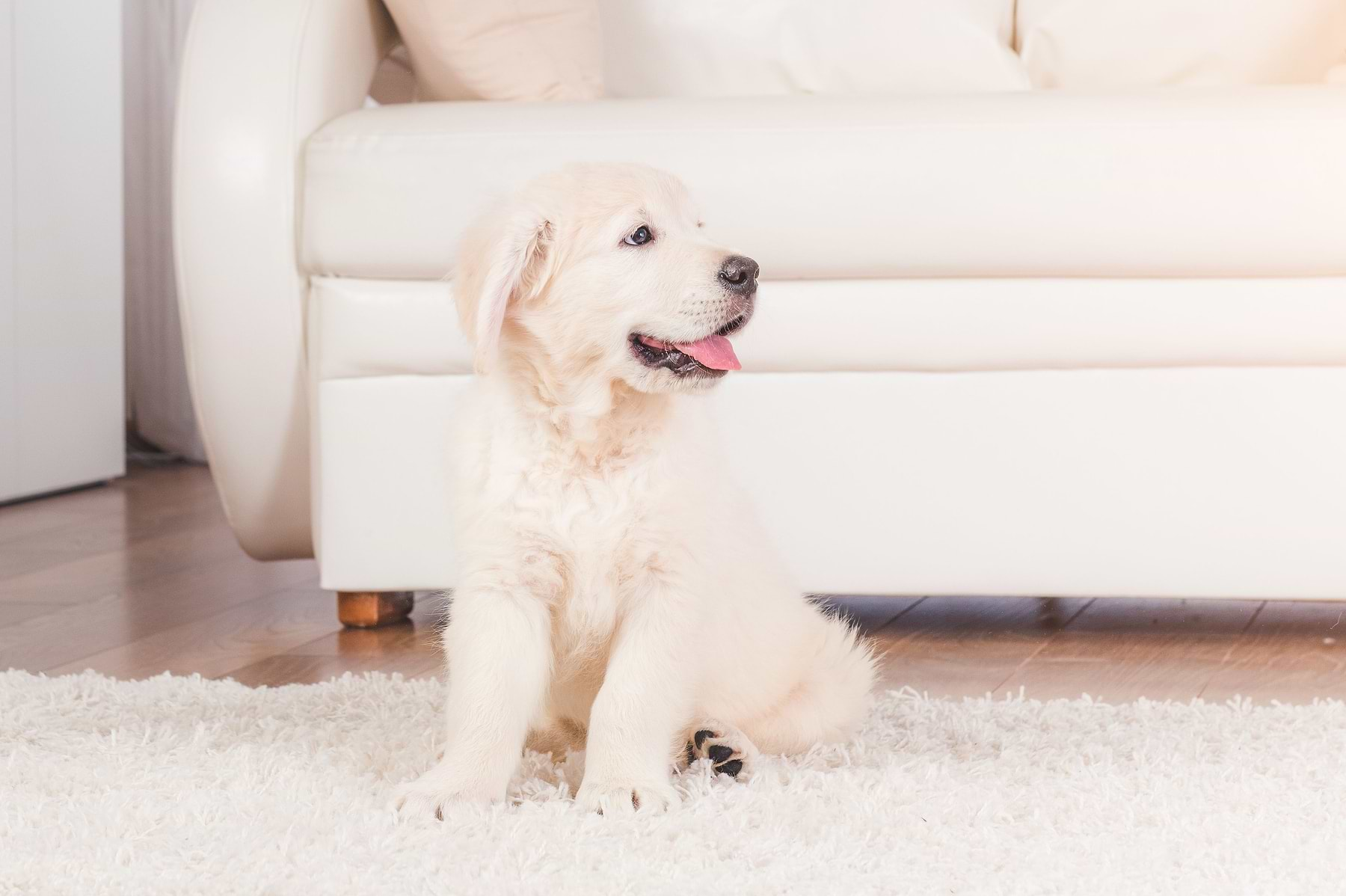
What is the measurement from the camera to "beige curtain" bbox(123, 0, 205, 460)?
4.24 metres

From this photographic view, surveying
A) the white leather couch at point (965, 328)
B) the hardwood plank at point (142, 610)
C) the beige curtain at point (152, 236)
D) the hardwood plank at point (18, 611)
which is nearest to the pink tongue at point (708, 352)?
the white leather couch at point (965, 328)

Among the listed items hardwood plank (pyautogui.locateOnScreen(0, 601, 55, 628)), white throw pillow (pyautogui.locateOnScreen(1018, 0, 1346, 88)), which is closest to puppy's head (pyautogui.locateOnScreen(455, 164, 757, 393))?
hardwood plank (pyautogui.locateOnScreen(0, 601, 55, 628))

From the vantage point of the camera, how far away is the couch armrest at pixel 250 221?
81.2 inches

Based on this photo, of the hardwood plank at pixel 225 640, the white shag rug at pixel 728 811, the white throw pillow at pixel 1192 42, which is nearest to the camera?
the white shag rug at pixel 728 811

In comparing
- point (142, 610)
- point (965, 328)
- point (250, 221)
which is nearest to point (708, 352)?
point (965, 328)

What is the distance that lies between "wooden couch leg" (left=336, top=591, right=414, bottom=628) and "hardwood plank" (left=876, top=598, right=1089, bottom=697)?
0.73 m

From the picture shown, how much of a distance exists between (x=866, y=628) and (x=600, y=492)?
0.90 m

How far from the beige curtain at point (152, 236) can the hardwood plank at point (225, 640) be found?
2.10 meters

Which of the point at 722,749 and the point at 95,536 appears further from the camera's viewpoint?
the point at 95,536

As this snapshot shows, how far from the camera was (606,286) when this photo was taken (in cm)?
137

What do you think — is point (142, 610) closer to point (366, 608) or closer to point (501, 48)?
point (366, 608)

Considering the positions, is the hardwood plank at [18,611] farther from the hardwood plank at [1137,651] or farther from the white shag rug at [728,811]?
the hardwood plank at [1137,651]

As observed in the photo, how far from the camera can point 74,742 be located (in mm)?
1430

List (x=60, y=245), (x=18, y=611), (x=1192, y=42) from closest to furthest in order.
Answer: (x=18, y=611) < (x=1192, y=42) < (x=60, y=245)
